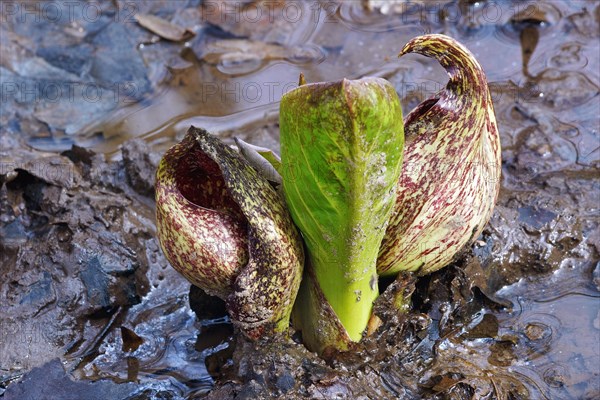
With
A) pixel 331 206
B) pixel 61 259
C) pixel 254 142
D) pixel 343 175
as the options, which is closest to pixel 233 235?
pixel 331 206

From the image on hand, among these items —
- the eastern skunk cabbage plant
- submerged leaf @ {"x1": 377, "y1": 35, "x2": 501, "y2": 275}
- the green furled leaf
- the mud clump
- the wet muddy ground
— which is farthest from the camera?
the mud clump

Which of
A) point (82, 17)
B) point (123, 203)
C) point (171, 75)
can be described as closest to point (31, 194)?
point (123, 203)

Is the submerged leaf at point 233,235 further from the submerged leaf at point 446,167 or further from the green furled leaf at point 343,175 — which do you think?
the submerged leaf at point 446,167

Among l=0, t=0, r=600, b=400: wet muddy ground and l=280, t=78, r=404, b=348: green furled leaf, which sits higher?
l=280, t=78, r=404, b=348: green furled leaf

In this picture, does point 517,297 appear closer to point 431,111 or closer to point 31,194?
point 431,111

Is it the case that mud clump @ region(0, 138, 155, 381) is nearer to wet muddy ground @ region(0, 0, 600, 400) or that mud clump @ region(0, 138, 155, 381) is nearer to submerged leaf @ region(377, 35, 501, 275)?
wet muddy ground @ region(0, 0, 600, 400)

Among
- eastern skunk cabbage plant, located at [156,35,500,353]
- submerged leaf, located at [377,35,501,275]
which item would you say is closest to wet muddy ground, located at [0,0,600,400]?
eastern skunk cabbage plant, located at [156,35,500,353]

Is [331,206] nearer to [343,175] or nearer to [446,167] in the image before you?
[343,175]
